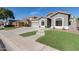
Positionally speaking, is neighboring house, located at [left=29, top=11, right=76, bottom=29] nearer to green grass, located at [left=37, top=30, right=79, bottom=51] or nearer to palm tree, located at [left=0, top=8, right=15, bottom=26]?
green grass, located at [left=37, top=30, right=79, bottom=51]

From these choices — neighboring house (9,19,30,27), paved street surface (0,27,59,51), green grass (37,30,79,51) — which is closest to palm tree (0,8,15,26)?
neighboring house (9,19,30,27)

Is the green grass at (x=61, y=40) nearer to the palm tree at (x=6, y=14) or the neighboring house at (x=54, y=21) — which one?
the neighboring house at (x=54, y=21)

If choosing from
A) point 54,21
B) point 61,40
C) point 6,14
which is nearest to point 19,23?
point 6,14

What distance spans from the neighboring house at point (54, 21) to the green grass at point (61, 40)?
0.09 metres

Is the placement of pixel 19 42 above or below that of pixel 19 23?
below

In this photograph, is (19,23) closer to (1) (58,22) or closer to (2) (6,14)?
(2) (6,14)

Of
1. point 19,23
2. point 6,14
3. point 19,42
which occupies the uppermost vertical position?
point 6,14

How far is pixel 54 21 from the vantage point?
2896 millimetres

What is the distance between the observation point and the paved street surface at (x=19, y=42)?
2803mm

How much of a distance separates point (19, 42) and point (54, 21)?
49 centimetres

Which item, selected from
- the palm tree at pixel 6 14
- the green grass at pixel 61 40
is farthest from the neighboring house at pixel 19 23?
the green grass at pixel 61 40

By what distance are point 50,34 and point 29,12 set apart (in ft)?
1.19
